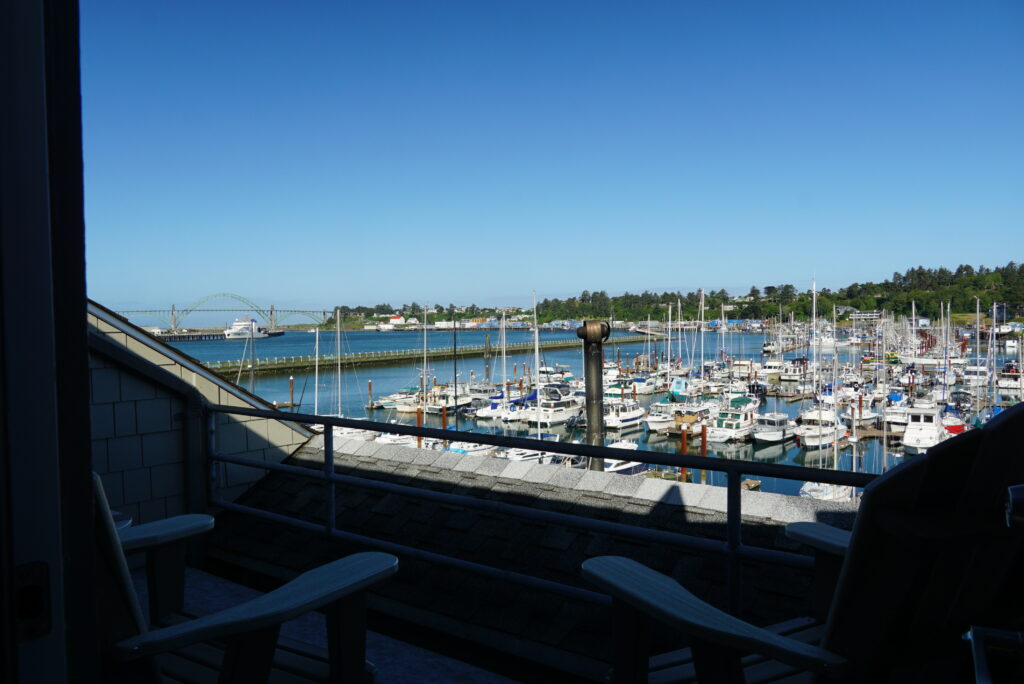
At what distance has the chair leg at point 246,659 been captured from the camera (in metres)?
1.25

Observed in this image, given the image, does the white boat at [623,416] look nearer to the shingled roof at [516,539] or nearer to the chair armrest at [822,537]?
the shingled roof at [516,539]

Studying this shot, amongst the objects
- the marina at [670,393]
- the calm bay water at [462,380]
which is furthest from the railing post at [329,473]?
the marina at [670,393]

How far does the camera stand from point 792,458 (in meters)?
29.6

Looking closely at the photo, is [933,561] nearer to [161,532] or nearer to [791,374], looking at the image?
[161,532]

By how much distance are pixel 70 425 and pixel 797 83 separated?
1856 cm

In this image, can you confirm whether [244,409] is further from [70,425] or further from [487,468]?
[70,425]

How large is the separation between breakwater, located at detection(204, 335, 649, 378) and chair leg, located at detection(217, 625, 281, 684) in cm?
3971

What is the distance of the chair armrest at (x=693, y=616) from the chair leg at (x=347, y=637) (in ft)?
1.70

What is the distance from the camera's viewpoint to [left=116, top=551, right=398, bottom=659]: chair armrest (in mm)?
1124

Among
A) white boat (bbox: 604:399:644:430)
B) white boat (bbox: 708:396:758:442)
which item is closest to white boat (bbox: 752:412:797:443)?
white boat (bbox: 708:396:758:442)

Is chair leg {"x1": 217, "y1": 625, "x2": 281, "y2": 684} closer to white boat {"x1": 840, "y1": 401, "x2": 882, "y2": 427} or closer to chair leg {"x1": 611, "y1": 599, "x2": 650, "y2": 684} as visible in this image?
chair leg {"x1": 611, "y1": 599, "x2": 650, "y2": 684}

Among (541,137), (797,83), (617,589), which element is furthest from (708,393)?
(617,589)

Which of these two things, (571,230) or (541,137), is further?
(571,230)

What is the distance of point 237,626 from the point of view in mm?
1176
